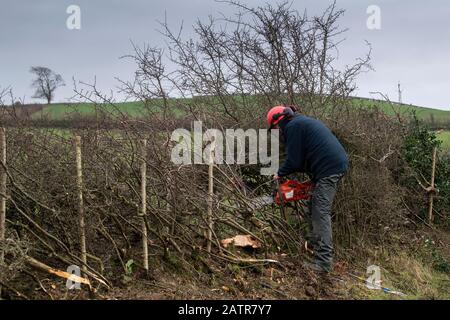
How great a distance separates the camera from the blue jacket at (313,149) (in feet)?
19.7

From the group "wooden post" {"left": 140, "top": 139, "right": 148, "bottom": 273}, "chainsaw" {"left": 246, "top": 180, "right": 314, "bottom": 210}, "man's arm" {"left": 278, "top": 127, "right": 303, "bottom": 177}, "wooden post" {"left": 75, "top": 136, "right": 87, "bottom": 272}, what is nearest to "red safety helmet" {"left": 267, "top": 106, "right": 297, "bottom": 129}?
"man's arm" {"left": 278, "top": 127, "right": 303, "bottom": 177}

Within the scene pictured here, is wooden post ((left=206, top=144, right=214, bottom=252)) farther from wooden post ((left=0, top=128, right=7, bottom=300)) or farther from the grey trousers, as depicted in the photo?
wooden post ((left=0, top=128, right=7, bottom=300))

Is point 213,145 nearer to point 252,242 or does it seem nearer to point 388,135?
point 252,242

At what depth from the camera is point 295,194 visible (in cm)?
636

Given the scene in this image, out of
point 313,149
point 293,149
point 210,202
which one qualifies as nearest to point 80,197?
point 210,202

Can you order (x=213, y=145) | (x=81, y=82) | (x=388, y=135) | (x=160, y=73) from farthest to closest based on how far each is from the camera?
(x=388, y=135) → (x=160, y=73) → (x=213, y=145) → (x=81, y=82)

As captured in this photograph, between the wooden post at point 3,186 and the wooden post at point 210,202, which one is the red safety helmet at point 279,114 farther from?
the wooden post at point 3,186

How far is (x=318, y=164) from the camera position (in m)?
6.05

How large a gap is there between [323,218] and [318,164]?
27.3 inches

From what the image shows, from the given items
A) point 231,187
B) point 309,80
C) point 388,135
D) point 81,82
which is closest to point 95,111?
point 81,82

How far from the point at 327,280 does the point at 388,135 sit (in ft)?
11.1

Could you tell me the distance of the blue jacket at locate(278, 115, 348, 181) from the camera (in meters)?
6.00

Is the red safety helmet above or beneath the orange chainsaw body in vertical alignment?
above

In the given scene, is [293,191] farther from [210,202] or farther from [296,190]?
[210,202]
